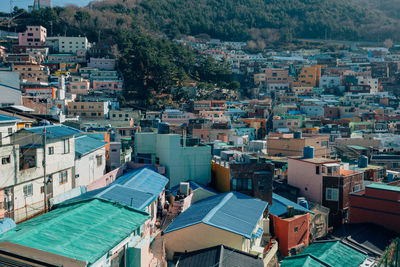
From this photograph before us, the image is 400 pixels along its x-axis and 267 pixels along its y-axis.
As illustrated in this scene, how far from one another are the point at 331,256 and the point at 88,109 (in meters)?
28.5

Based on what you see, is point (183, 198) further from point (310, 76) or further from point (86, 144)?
point (310, 76)

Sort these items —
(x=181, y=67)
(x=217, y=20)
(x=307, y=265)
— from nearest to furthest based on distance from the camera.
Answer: (x=307, y=265) < (x=181, y=67) < (x=217, y=20)

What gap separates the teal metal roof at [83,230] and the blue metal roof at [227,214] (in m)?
2.05

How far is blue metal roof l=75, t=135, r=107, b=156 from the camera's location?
14655 mm

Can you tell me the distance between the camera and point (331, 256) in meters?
11.8

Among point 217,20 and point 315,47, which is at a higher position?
point 217,20

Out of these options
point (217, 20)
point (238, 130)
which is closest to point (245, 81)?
point (238, 130)

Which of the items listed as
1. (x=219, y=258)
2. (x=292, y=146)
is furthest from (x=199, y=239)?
(x=292, y=146)

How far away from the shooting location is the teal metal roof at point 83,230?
25.6ft

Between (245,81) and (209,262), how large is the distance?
50882mm

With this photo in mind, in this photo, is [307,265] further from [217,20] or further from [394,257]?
[217,20]

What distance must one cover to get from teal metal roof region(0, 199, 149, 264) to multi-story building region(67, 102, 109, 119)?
26.8 metres

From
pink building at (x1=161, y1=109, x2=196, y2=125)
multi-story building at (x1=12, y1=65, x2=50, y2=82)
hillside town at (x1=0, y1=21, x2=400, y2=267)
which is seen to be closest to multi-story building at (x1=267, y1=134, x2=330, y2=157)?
hillside town at (x1=0, y1=21, x2=400, y2=267)

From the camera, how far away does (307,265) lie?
36.0ft
